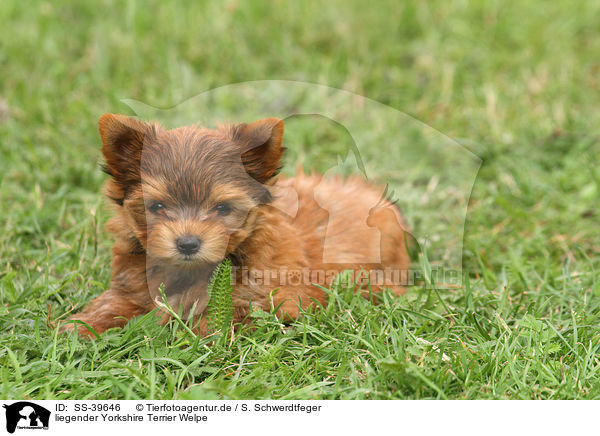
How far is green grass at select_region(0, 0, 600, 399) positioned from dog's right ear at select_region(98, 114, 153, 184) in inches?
34.9

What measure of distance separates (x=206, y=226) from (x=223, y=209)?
0.16 metres

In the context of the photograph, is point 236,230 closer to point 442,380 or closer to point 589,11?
point 442,380

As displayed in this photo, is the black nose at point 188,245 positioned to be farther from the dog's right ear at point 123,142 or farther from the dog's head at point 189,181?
the dog's right ear at point 123,142

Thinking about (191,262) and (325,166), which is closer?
(191,262)

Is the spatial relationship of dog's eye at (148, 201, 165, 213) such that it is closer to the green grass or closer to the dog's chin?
the dog's chin

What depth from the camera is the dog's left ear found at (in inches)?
144

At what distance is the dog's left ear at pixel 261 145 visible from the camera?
3.66 metres

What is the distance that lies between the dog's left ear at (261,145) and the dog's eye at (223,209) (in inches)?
9.7

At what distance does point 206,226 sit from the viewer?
349 centimetres
